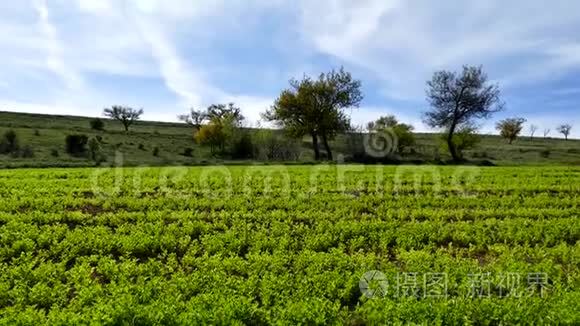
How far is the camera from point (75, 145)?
51.9 m

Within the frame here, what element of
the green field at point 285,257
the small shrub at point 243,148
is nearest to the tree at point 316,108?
the small shrub at point 243,148

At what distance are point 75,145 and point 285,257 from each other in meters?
49.6

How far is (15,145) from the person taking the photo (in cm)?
4844

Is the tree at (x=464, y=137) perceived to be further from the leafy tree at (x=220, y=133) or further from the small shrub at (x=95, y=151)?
the small shrub at (x=95, y=151)

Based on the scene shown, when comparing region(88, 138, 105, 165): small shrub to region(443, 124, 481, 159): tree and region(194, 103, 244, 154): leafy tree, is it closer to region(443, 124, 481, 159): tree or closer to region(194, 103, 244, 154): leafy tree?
region(194, 103, 244, 154): leafy tree

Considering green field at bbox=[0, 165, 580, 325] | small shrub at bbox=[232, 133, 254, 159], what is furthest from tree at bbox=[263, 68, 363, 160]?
green field at bbox=[0, 165, 580, 325]

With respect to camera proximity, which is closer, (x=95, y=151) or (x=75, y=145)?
(x=95, y=151)

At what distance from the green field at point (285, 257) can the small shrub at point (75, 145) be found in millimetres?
34725

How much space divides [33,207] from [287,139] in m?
43.7


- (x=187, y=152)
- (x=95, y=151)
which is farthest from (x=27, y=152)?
(x=187, y=152)

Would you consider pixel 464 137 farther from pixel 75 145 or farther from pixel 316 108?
pixel 75 145

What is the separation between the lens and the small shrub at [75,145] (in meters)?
51.1

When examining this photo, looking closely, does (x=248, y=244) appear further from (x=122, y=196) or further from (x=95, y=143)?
(x=95, y=143)

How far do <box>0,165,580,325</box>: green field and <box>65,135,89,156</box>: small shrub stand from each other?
34.7 metres
